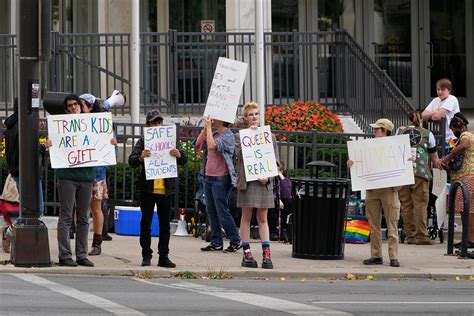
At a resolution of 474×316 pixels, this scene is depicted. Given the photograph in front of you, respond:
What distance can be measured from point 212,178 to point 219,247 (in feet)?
3.24

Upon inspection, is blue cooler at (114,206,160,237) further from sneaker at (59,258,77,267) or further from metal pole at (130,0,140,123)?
sneaker at (59,258,77,267)

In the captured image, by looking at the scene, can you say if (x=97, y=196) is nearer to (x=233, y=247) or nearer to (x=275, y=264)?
(x=233, y=247)

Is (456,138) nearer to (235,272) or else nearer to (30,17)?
(235,272)

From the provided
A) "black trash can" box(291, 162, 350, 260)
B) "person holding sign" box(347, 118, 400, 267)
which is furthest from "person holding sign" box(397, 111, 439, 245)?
"black trash can" box(291, 162, 350, 260)

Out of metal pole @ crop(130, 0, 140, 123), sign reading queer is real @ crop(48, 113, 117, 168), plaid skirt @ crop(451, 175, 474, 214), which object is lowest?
plaid skirt @ crop(451, 175, 474, 214)

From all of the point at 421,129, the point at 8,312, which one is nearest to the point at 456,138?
the point at 421,129

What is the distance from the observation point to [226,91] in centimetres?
1510

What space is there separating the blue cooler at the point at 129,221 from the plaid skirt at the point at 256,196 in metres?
3.16

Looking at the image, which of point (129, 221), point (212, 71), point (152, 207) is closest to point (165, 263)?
point (152, 207)

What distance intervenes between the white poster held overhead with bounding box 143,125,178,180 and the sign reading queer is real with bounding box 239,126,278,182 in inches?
32.7

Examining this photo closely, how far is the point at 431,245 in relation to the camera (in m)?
17.3

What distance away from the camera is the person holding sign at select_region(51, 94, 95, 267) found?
14.0 m

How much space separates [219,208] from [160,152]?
1552mm

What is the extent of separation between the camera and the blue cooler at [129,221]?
17.5 metres
